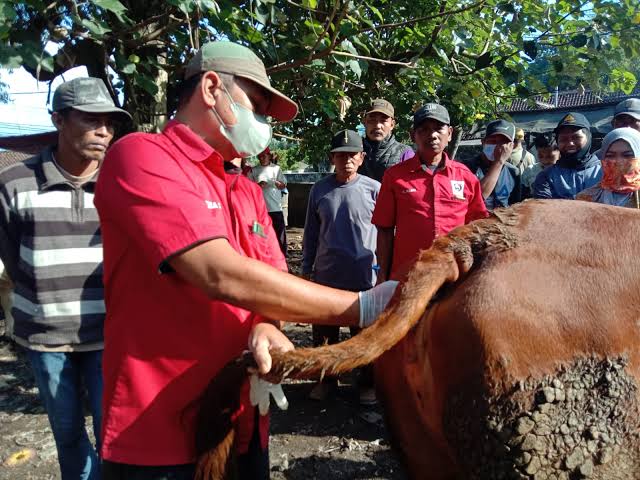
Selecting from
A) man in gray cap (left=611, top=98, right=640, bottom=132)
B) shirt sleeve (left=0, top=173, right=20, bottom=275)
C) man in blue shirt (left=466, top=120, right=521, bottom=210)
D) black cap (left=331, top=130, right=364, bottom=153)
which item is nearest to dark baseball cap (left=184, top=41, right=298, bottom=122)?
shirt sleeve (left=0, top=173, right=20, bottom=275)

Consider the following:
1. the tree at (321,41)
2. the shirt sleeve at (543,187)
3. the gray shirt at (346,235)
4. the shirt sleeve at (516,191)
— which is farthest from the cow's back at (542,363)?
the shirt sleeve at (516,191)

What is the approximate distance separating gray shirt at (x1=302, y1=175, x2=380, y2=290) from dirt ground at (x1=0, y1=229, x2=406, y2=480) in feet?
3.36

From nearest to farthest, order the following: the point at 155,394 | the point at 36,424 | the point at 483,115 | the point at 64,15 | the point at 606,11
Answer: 1. the point at 155,394
2. the point at 64,15
3. the point at 36,424
4. the point at 606,11
5. the point at 483,115

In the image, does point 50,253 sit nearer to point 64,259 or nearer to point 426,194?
point 64,259

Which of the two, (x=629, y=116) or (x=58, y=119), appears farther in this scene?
(x=629, y=116)

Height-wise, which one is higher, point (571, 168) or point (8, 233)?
point (571, 168)

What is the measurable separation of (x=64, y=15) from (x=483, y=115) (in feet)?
23.8

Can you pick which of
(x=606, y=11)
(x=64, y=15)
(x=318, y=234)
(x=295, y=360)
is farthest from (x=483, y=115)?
(x=295, y=360)

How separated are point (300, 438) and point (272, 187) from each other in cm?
476

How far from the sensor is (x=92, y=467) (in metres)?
2.60

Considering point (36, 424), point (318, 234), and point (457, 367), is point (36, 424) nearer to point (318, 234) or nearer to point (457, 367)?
point (318, 234)

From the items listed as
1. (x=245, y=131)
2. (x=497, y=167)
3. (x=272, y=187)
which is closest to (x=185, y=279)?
(x=245, y=131)

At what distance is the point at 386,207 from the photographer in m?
3.93

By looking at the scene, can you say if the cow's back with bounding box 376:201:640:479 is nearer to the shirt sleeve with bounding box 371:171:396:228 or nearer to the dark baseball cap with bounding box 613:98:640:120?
the shirt sleeve with bounding box 371:171:396:228
